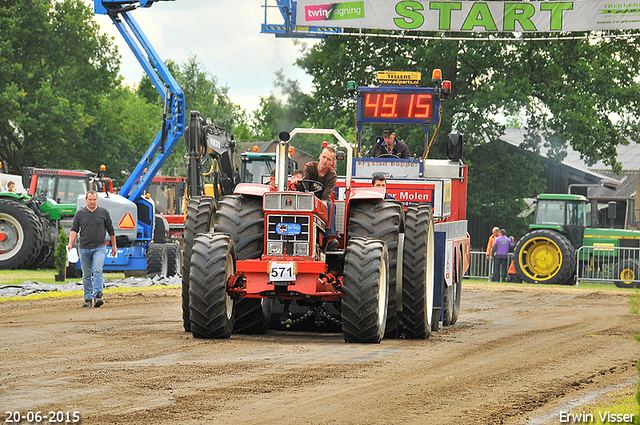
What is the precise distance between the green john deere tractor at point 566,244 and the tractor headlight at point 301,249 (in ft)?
66.0

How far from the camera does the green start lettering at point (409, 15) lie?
24.5 meters

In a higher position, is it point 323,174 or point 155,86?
point 155,86

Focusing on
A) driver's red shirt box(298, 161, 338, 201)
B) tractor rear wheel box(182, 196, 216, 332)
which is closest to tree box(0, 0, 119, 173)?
tractor rear wheel box(182, 196, 216, 332)

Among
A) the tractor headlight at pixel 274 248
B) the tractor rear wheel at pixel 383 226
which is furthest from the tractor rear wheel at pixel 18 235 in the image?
the tractor headlight at pixel 274 248

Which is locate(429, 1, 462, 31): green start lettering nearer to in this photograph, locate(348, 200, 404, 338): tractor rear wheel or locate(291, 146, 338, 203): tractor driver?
locate(291, 146, 338, 203): tractor driver

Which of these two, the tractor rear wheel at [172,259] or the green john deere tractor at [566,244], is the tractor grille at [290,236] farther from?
the green john deere tractor at [566,244]

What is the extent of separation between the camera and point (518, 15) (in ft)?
80.5

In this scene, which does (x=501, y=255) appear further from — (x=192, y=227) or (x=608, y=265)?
(x=192, y=227)

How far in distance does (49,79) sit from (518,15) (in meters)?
25.5

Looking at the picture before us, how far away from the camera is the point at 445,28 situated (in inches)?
960

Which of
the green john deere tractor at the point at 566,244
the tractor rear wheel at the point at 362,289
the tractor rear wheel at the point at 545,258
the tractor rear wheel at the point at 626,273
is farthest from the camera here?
the tractor rear wheel at the point at 545,258

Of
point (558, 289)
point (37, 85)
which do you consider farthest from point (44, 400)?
point (37, 85)

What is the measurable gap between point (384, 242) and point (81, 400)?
475 centimetres

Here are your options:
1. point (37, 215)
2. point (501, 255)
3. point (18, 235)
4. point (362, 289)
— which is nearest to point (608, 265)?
point (501, 255)
